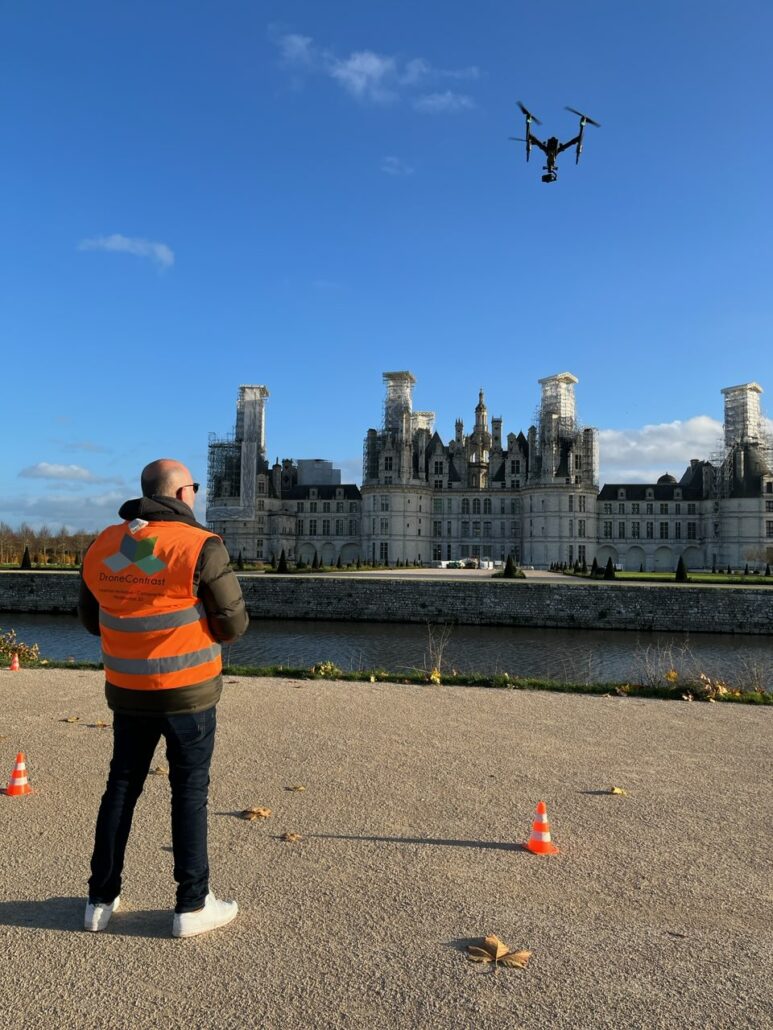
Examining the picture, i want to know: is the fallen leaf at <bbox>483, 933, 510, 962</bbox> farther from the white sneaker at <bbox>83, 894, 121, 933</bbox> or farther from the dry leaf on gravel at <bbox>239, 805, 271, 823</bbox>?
the dry leaf on gravel at <bbox>239, 805, 271, 823</bbox>

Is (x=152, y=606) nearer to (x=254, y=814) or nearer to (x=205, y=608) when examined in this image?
(x=205, y=608)

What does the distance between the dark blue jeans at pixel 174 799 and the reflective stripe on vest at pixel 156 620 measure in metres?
0.45

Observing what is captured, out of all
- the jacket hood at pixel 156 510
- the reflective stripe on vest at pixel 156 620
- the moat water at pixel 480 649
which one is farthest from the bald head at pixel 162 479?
the moat water at pixel 480 649

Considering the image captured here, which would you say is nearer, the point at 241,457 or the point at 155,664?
the point at 155,664

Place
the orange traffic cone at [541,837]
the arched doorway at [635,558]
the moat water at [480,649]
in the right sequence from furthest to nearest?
1. the arched doorway at [635,558]
2. the moat water at [480,649]
3. the orange traffic cone at [541,837]

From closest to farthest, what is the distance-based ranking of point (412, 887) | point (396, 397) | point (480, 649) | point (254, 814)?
point (412, 887) → point (254, 814) → point (480, 649) → point (396, 397)

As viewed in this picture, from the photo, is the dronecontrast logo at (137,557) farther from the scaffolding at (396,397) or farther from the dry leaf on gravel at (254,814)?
the scaffolding at (396,397)

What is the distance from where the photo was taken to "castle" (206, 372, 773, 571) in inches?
3073

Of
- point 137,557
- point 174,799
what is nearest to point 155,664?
point 137,557

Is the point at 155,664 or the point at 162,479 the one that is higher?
the point at 162,479

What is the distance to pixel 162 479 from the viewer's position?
4.25 metres

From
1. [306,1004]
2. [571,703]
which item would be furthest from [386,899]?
[571,703]

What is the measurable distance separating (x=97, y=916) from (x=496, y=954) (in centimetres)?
198

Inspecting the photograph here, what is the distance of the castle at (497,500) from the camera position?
78.1m
